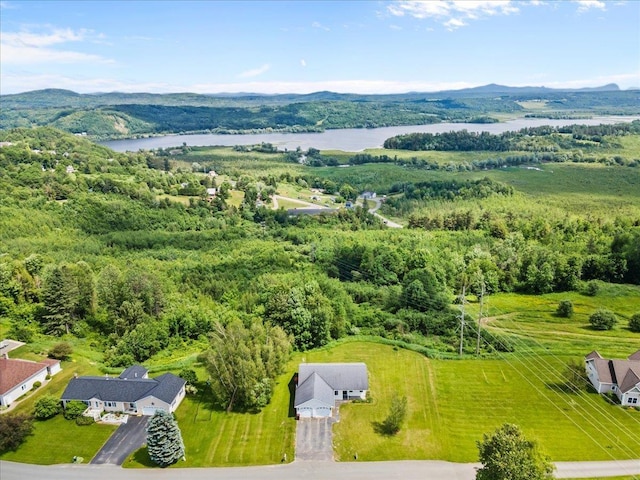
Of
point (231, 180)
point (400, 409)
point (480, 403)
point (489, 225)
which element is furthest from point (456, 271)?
point (231, 180)

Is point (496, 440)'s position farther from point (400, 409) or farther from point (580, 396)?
point (580, 396)

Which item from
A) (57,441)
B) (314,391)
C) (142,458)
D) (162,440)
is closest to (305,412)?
(314,391)

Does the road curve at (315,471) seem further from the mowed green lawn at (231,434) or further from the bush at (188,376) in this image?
the bush at (188,376)

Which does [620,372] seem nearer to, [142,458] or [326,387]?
[326,387]

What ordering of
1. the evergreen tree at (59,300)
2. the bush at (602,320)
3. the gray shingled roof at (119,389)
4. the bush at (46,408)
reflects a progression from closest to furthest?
1. the bush at (46,408)
2. the gray shingled roof at (119,389)
3. the evergreen tree at (59,300)
4. the bush at (602,320)

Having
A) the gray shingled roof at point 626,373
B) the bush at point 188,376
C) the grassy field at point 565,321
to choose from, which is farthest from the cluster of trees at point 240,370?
the gray shingled roof at point 626,373

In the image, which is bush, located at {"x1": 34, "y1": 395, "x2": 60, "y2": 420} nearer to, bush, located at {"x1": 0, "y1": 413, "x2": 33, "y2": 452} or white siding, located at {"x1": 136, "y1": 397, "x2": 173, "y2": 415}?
bush, located at {"x1": 0, "y1": 413, "x2": 33, "y2": 452}

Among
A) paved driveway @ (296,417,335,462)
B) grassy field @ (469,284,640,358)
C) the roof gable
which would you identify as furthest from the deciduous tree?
the roof gable
